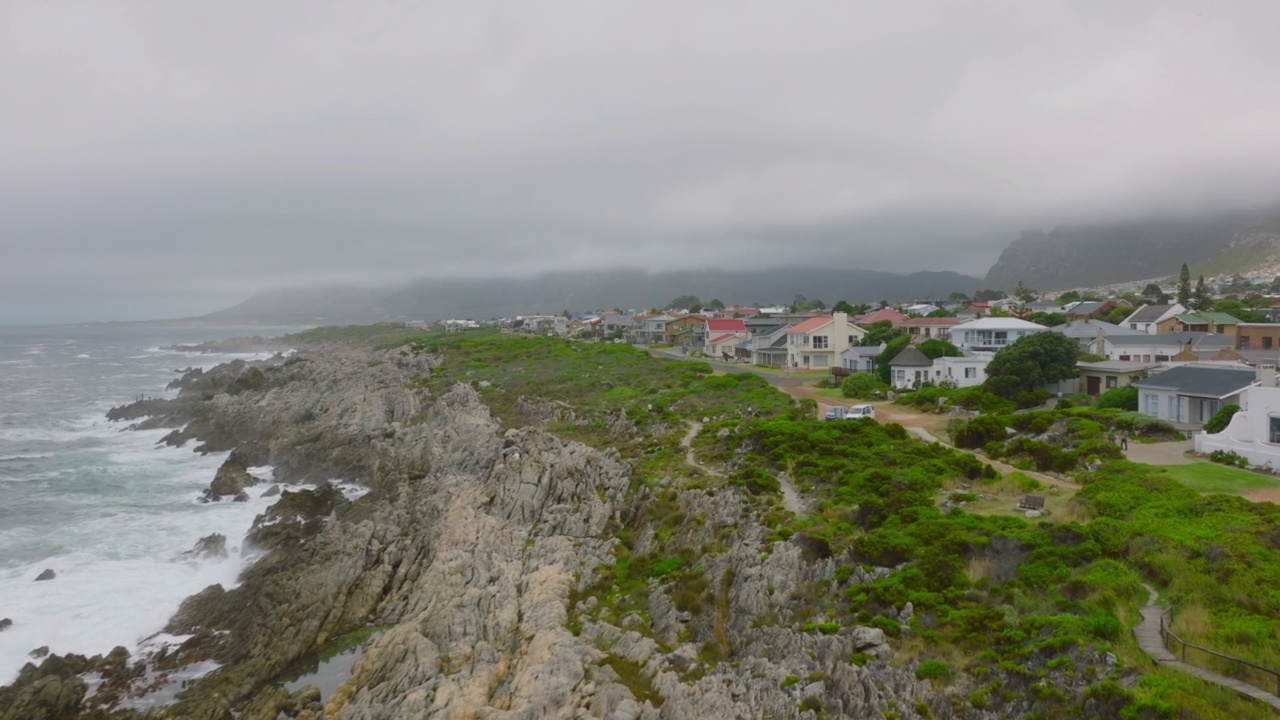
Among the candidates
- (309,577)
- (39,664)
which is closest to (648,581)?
(309,577)

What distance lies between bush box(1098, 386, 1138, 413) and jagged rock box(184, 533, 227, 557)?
44073mm

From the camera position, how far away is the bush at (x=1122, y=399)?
35.3 m

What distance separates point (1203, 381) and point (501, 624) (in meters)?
33.4

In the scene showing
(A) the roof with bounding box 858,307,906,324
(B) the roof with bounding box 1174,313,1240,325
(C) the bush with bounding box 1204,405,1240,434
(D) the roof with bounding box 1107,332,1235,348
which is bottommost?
(C) the bush with bounding box 1204,405,1240,434

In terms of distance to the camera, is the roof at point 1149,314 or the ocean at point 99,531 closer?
the ocean at point 99,531

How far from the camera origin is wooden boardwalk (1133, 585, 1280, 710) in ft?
36.7

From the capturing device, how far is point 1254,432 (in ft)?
81.6

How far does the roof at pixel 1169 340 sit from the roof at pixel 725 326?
4202 centimetres

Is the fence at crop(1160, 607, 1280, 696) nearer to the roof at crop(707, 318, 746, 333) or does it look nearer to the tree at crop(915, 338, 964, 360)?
the tree at crop(915, 338, 964, 360)

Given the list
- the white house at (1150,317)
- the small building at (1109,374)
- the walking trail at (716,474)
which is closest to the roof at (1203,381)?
the small building at (1109,374)

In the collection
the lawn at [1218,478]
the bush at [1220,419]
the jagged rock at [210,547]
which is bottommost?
the jagged rock at [210,547]

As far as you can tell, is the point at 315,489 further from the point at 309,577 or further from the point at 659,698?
the point at 659,698

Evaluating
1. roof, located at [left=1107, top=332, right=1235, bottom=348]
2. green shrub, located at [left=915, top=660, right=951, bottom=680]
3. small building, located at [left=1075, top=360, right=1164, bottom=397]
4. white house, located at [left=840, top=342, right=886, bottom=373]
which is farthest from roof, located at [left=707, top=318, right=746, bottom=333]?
green shrub, located at [left=915, top=660, right=951, bottom=680]

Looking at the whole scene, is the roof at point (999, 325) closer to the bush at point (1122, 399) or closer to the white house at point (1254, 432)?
the bush at point (1122, 399)
